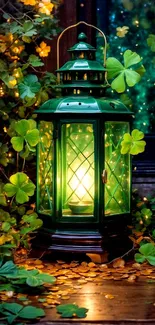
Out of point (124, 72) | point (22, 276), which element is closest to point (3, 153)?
point (124, 72)

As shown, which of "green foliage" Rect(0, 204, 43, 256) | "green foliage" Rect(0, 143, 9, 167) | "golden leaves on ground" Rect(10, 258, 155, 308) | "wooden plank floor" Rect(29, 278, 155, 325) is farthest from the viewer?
"green foliage" Rect(0, 143, 9, 167)

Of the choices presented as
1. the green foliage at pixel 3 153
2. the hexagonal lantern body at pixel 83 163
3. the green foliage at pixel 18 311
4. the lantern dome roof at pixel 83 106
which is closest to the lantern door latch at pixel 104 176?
the hexagonal lantern body at pixel 83 163

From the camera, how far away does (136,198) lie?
2.77 metres

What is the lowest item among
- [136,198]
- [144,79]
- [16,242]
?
[16,242]

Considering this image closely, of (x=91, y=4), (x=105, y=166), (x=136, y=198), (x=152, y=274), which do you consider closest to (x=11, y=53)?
(x=91, y=4)

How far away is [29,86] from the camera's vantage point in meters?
2.45

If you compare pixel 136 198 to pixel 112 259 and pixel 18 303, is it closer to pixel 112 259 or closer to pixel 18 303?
pixel 112 259

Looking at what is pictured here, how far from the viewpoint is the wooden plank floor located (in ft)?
5.47

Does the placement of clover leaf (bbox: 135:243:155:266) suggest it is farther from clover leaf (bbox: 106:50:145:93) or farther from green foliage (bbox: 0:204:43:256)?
clover leaf (bbox: 106:50:145:93)

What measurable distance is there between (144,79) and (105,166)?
32.6 inches

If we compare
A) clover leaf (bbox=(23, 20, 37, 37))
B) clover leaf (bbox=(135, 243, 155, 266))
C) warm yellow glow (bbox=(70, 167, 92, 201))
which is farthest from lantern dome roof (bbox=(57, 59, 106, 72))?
clover leaf (bbox=(135, 243, 155, 266))

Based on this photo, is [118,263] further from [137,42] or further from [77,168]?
[137,42]

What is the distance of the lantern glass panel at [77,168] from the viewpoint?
89.7 inches

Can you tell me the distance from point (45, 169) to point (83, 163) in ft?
0.57
